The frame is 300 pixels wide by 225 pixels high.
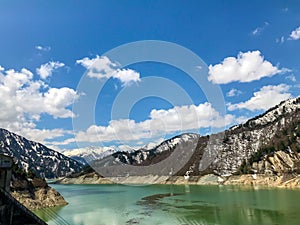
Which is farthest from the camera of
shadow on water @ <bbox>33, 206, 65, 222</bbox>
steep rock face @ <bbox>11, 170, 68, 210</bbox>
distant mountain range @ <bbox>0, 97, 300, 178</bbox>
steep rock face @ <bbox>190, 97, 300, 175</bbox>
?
steep rock face @ <bbox>190, 97, 300, 175</bbox>

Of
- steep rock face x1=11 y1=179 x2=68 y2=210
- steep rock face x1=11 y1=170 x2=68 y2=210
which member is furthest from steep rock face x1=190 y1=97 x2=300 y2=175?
steep rock face x1=11 y1=170 x2=68 y2=210

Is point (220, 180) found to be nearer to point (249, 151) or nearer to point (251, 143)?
point (249, 151)

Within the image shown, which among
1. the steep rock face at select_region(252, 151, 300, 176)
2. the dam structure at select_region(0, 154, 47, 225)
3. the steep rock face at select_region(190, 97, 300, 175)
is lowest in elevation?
the dam structure at select_region(0, 154, 47, 225)

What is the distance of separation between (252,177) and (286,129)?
3695 centimetres

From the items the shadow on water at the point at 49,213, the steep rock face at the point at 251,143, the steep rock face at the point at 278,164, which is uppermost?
the steep rock face at the point at 251,143

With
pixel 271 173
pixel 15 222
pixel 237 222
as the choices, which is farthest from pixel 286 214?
pixel 271 173

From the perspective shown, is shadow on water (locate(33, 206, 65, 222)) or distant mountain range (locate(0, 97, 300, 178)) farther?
distant mountain range (locate(0, 97, 300, 178))

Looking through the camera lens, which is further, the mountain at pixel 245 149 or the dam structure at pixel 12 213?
the mountain at pixel 245 149

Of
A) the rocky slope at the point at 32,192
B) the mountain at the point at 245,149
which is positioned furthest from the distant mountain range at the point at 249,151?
the rocky slope at the point at 32,192

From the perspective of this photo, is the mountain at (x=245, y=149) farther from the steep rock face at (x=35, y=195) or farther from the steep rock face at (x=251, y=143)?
the steep rock face at (x=35, y=195)

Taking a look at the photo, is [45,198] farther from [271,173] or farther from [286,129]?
[286,129]

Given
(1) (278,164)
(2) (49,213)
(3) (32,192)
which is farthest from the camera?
(1) (278,164)

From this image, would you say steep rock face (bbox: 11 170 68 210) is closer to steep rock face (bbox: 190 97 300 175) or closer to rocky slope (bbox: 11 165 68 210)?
rocky slope (bbox: 11 165 68 210)

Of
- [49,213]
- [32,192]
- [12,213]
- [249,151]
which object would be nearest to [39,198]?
[32,192]
